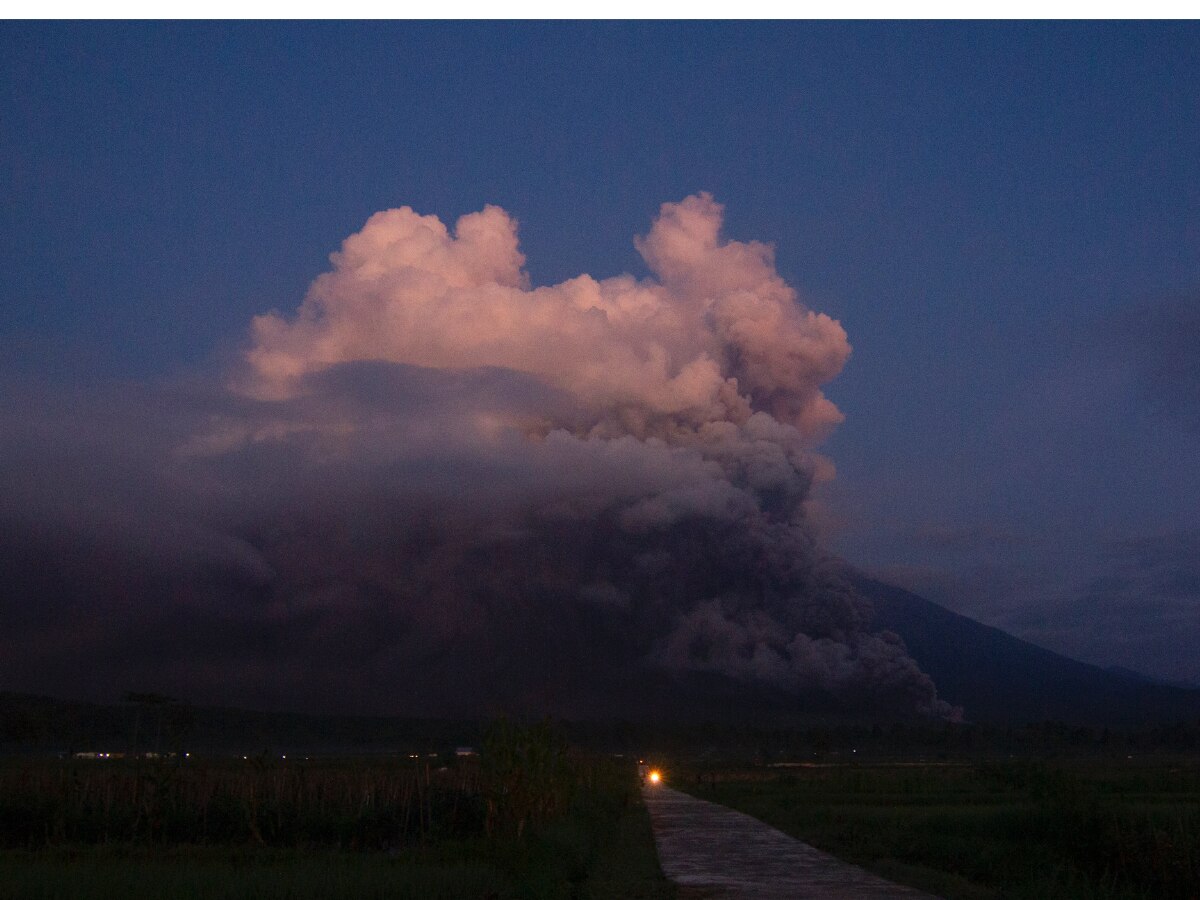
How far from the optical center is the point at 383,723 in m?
196

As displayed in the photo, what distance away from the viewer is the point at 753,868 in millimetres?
21500

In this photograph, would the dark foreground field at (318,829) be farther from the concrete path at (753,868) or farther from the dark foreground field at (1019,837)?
the dark foreground field at (1019,837)

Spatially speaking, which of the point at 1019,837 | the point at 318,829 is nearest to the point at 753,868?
the point at 1019,837

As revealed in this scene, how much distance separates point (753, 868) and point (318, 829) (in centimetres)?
1343

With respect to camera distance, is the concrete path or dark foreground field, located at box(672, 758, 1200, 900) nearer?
the concrete path

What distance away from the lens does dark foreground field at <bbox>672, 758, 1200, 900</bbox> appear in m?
21.1

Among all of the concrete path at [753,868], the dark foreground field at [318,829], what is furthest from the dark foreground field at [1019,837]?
the dark foreground field at [318,829]

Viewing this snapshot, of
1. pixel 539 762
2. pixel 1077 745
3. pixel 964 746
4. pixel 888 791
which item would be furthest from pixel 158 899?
pixel 964 746

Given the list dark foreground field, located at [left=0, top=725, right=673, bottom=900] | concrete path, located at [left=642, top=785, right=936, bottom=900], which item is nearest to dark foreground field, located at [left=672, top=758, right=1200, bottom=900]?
concrete path, located at [left=642, top=785, right=936, bottom=900]

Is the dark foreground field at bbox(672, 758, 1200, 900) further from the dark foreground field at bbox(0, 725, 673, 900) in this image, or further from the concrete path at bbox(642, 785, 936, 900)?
the dark foreground field at bbox(0, 725, 673, 900)

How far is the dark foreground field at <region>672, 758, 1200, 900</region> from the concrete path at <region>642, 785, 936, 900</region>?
2.70 ft

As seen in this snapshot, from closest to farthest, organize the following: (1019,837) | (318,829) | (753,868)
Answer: (753,868)
(318,829)
(1019,837)

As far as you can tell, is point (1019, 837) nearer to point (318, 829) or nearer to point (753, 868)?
point (753, 868)

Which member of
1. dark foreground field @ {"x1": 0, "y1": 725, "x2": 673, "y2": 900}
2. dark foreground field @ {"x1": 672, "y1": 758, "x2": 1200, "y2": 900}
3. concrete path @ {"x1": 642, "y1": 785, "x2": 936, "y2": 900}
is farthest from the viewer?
dark foreground field @ {"x1": 0, "y1": 725, "x2": 673, "y2": 900}
